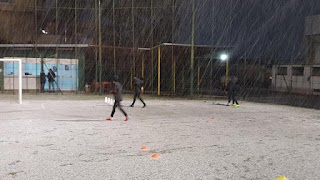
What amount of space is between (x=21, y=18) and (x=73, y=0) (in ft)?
17.9

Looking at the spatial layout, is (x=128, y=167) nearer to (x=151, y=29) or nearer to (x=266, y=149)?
(x=266, y=149)

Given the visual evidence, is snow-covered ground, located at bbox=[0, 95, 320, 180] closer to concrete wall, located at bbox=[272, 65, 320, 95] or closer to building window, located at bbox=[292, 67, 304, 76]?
concrete wall, located at bbox=[272, 65, 320, 95]

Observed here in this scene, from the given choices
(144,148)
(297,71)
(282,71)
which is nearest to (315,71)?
(297,71)

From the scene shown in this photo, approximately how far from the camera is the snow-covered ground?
18.5 ft

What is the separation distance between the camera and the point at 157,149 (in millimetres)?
7445

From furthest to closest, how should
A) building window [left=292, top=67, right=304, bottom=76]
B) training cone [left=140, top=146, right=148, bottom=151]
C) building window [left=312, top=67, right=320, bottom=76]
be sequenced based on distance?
1. building window [left=292, top=67, right=304, bottom=76]
2. building window [left=312, top=67, right=320, bottom=76]
3. training cone [left=140, top=146, right=148, bottom=151]

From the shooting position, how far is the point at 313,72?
3328cm

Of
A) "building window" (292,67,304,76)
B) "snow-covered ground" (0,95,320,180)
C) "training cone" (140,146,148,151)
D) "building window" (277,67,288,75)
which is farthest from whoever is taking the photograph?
"building window" (277,67,288,75)

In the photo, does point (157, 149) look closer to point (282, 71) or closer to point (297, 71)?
point (297, 71)

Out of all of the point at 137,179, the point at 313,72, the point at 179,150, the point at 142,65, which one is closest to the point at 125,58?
the point at 142,65

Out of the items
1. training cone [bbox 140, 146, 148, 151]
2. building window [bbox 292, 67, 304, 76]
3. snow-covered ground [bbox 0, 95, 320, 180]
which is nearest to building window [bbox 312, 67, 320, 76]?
building window [bbox 292, 67, 304, 76]

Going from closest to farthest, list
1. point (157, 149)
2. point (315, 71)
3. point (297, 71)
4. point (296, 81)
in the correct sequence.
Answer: point (157, 149) → point (315, 71) → point (296, 81) → point (297, 71)

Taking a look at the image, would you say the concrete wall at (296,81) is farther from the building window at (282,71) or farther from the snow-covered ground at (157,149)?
the snow-covered ground at (157,149)

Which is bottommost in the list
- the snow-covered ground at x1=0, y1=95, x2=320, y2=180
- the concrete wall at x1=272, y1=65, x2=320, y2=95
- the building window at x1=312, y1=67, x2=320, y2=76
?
the snow-covered ground at x1=0, y1=95, x2=320, y2=180
